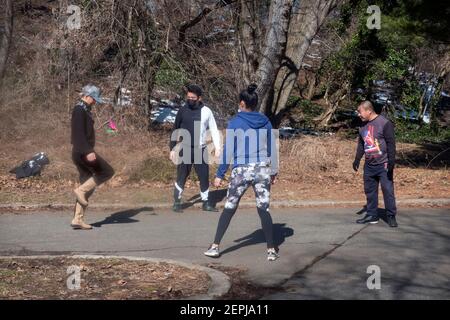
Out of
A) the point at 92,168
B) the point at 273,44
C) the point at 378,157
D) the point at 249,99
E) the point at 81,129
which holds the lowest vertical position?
the point at 92,168

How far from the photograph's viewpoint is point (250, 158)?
8234mm

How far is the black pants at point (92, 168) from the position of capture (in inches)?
380

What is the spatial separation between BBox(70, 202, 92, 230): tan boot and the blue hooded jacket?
2606mm

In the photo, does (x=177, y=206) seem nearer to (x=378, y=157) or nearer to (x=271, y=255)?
(x=378, y=157)

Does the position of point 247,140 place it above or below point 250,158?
above

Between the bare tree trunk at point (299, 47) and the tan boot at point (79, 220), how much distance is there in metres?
7.65

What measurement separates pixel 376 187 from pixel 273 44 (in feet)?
18.5

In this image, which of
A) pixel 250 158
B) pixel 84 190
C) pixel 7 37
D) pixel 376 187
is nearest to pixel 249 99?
pixel 250 158

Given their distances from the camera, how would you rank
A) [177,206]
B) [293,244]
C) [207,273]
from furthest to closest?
1. [177,206]
2. [293,244]
3. [207,273]

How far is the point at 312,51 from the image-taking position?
2497 centimetres

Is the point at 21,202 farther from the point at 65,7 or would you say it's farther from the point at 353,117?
the point at 353,117

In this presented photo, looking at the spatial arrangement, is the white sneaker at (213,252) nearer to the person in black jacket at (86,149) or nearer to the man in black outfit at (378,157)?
the person in black jacket at (86,149)

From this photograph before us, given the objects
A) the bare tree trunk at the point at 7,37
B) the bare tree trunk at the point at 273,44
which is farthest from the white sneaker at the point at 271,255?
the bare tree trunk at the point at 7,37

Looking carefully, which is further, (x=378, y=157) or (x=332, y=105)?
(x=332, y=105)
